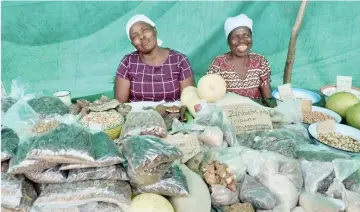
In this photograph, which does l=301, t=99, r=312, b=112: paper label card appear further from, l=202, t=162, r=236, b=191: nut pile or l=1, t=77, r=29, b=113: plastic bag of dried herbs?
l=1, t=77, r=29, b=113: plastic bag of dried herbs

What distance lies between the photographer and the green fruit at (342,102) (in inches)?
91.8

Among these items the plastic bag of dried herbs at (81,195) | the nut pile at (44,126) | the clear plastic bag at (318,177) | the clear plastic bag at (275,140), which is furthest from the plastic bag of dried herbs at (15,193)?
the clear plastic bag at (318,177)

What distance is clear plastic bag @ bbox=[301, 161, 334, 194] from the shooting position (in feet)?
5.07

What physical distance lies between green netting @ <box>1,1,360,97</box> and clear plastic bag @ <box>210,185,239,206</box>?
278 cm

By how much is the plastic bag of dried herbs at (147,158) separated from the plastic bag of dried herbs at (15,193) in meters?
0.38

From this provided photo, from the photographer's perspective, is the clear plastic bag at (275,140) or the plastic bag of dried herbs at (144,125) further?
the clear plastic bag at (275,140)

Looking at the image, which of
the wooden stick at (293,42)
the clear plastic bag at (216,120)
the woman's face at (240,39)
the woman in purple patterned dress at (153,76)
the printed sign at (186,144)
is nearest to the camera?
the printed sign at (186,144)

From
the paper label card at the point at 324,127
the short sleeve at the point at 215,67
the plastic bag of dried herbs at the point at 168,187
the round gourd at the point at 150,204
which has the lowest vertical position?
the round gourd at the point at 150,204

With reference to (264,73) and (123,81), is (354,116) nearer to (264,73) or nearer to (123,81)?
(264,73)

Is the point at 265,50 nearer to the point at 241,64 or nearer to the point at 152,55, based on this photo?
the point at 241,64

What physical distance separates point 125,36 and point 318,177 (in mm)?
2916

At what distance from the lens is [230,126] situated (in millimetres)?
1839

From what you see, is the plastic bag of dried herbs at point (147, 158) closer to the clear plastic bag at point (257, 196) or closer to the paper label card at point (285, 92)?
the clear plastic bag at point (257, 196)

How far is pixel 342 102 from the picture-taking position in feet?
7.70
